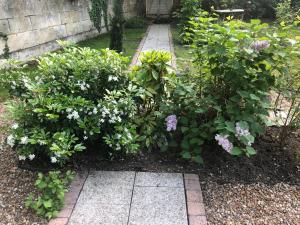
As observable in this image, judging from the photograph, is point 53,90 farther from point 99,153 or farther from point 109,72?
point 99,153

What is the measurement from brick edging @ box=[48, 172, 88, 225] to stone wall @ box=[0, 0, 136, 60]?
4024 mm

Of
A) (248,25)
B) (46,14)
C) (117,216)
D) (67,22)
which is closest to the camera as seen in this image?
(117,216)

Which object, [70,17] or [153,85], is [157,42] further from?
[153,85]

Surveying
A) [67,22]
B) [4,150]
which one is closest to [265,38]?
[4,150]

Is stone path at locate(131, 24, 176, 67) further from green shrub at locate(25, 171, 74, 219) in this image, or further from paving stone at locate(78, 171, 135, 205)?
green shrub at locate(25, 171, 74, 219)

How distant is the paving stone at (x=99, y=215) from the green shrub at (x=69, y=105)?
45cm

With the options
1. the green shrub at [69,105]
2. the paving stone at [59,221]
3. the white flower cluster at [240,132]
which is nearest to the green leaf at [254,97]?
the white flower cluster at [240,132]

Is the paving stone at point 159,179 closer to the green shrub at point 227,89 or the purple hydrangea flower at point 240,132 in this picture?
the green shrub at point 227,89

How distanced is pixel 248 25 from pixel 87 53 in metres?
1.54

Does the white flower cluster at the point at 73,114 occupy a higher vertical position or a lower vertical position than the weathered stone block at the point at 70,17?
higher

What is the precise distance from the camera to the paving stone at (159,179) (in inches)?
108

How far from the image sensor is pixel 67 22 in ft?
27.8

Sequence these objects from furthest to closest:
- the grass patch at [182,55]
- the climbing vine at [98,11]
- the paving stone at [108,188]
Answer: the climbing vine at [98,11], the grass patch at [182,55], the paving stone at [108,188]

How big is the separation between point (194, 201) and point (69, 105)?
1322mm
